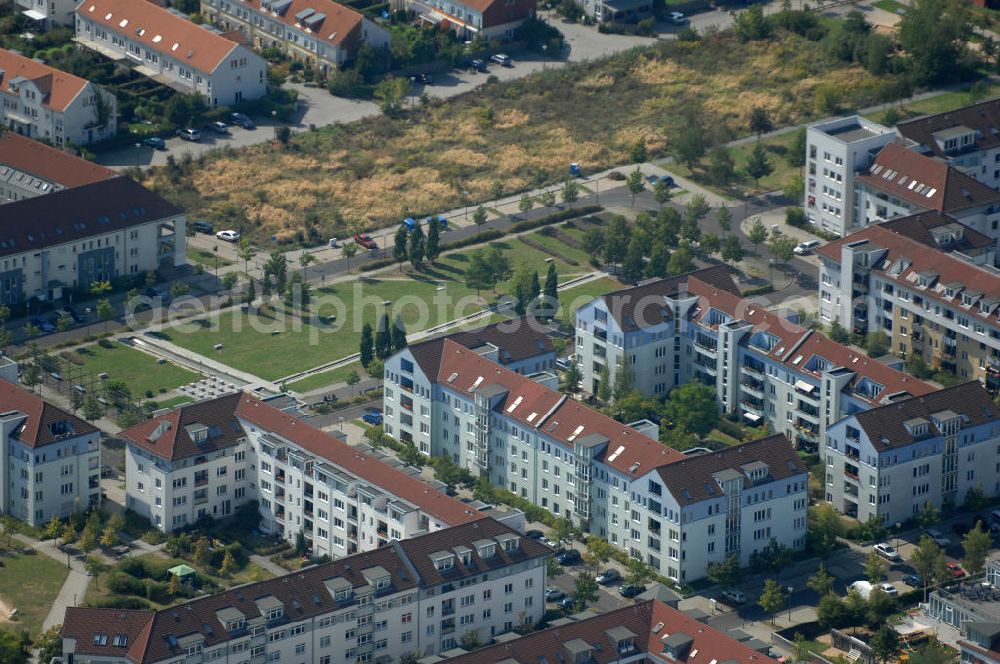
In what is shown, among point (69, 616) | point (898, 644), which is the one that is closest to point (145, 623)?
point (69, 616)

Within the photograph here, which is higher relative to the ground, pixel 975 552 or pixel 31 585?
pixel 31 585

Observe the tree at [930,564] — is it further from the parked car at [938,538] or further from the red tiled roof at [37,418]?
the red tiled roof at [37,418]

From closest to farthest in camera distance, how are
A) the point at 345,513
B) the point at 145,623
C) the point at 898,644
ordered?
1. the point at 145,623
2. the point at 898,644
3. the point at 345,513

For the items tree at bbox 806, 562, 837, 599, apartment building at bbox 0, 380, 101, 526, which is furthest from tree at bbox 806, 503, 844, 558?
apartment building at bbox 0, 380, 101, 526

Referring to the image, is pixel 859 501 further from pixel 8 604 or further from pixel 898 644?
pixel 8 604

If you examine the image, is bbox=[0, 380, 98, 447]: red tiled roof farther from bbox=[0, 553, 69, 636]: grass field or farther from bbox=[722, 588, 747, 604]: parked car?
bbox=[722, 588, 747, 604]: parked car

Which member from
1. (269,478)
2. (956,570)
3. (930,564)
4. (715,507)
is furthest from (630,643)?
(269,478)

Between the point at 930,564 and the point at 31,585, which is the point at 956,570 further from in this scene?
the point at 31,585
